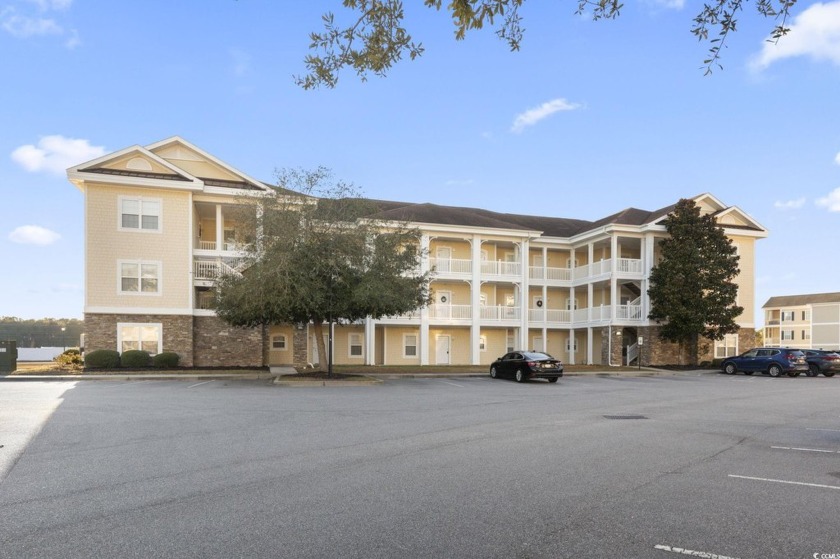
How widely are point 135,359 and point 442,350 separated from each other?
18543 millimetres

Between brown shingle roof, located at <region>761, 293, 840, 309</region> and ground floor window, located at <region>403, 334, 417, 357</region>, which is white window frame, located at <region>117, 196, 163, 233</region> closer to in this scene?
ground floor window, located at <region>403, 334, 417, 357</region>

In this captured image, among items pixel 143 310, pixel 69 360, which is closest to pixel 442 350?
pixel 143 310

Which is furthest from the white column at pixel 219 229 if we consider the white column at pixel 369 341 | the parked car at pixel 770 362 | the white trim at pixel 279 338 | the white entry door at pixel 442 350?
the parked car at pixel 770 362

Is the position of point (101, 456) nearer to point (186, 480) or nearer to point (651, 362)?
point (186, 480)

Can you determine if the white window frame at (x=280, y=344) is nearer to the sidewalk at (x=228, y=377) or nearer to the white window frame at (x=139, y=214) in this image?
the sidewalk at (x=228, y=377)

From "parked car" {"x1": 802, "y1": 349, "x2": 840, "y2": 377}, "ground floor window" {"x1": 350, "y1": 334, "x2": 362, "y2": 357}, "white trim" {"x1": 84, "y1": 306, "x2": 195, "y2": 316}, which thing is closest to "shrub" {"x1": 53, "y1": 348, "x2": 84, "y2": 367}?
"white trim" {"x1": 84, "y1": 306, "x2": 195, "y2": 316}

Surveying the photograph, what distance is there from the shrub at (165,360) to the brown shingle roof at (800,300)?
80848 millimetres

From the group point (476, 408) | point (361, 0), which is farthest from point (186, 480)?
point (476, 408)

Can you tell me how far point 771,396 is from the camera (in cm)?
1950

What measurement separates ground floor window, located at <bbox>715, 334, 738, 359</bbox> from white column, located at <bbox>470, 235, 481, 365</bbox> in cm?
1582

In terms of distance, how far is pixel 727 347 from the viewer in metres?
39.4

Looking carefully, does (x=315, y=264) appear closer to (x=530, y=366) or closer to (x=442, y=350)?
(x=530, y=366)

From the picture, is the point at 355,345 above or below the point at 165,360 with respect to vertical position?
below

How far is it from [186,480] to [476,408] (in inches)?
358
